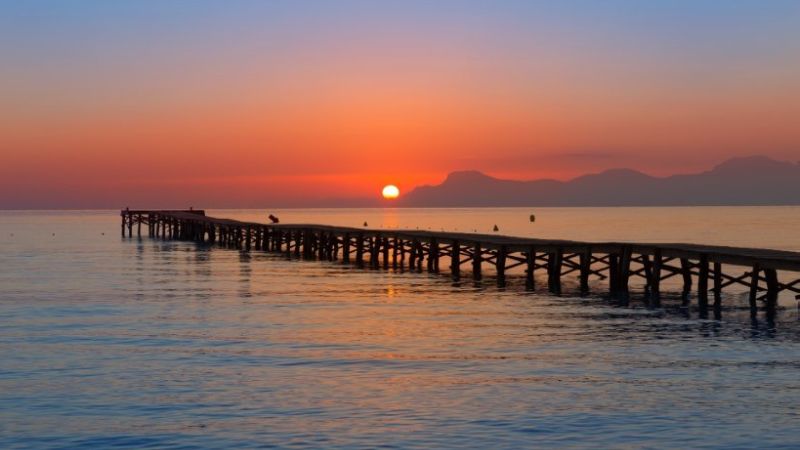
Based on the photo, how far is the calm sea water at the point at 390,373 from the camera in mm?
Result: 14453

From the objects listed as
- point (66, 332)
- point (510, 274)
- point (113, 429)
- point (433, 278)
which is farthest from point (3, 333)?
point (510, 274)

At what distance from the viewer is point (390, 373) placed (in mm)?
18984

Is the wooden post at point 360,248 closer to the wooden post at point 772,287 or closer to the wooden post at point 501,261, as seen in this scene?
the wooden post at point 501,261

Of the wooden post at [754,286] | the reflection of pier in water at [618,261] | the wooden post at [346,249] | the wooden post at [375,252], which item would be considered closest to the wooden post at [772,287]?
the reflection of pier in water at [618,261]

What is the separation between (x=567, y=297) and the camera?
35.7m

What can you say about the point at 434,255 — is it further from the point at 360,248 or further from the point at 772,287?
the point at 772,287

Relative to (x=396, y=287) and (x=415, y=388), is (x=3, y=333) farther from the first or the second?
(x=396, y=287)

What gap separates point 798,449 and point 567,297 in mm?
22316

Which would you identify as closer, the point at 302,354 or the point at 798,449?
the point at 798,449

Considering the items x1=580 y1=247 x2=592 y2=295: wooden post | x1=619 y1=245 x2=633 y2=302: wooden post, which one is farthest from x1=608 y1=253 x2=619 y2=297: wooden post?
x1=580 y1=247 x2=592 y2=295: wooden post

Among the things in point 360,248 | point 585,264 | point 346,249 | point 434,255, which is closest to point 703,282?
point 585,264

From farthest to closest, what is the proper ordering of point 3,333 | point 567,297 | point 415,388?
point 567,297 < point 3,333 < point 415,388

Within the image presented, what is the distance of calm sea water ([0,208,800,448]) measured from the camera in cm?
1445

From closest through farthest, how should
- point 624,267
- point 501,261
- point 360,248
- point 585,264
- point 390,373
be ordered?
point 390,373, point 624,267, point 585,264, point 501,261, point 360,248
